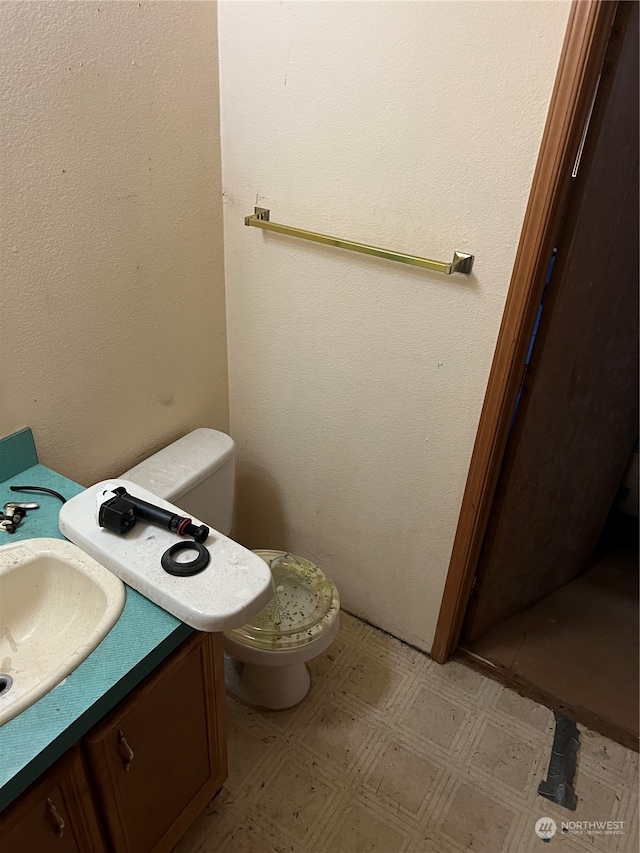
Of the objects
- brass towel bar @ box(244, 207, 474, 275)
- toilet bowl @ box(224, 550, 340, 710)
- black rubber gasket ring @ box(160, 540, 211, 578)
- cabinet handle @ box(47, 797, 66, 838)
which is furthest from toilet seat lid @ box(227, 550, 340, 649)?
brass towel bar @ box(244, 207, 474, 275)

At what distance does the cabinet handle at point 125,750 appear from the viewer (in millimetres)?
989

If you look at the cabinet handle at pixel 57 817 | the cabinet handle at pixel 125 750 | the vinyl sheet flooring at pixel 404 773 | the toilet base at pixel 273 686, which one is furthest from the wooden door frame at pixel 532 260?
the cabinet handle at pixel 57 817

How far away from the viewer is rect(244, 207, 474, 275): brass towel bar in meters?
1.28

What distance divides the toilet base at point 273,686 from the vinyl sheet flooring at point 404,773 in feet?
0.10

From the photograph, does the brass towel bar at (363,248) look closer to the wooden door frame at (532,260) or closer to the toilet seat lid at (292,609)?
the wooden door frame at (532,260)

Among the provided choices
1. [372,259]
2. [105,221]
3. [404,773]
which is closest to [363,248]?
[372,259]

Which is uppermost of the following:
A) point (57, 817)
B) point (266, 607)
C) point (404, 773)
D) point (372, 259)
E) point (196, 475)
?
point (372, 259)

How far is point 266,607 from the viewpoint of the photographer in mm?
1640

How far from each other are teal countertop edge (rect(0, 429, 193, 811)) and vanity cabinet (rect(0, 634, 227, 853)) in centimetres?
4

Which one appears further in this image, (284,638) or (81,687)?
(284,638)

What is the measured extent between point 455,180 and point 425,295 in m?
0.24

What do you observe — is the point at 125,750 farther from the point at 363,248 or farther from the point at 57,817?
the point at 363,248

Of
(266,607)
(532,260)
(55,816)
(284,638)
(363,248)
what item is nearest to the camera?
(55,816)

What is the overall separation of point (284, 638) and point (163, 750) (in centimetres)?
46
